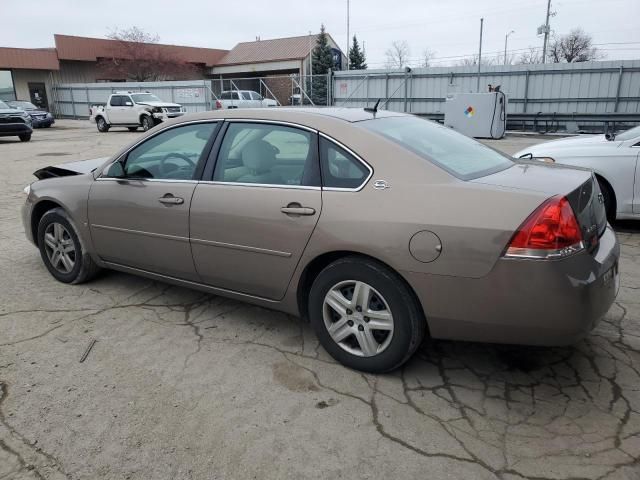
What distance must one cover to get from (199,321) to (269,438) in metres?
1.48

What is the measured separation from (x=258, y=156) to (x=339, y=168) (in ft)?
2.18

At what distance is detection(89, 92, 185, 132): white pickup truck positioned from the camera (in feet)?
77.6

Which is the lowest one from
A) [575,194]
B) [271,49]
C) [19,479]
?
[19,479]

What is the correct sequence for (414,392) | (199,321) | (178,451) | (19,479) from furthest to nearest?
(199,321) → (414,392) → (178,451) → (19,479)

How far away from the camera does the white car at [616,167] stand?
5.64m

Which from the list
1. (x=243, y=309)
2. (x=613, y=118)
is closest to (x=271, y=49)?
(x=613, y=118)

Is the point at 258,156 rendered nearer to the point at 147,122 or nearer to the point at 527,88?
the point at 527,88

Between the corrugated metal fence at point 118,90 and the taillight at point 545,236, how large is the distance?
28014mm

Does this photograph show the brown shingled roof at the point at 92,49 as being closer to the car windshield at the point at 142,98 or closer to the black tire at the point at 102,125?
the black tire at the point at 102,125

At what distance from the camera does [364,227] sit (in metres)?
2.74

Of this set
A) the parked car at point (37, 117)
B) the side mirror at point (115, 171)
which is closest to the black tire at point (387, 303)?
the side mirror at point (115, 171)

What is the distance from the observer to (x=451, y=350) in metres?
3.29

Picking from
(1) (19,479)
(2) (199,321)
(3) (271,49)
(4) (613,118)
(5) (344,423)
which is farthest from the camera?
(3) (271,49)

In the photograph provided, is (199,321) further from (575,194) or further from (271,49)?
(271,49)
